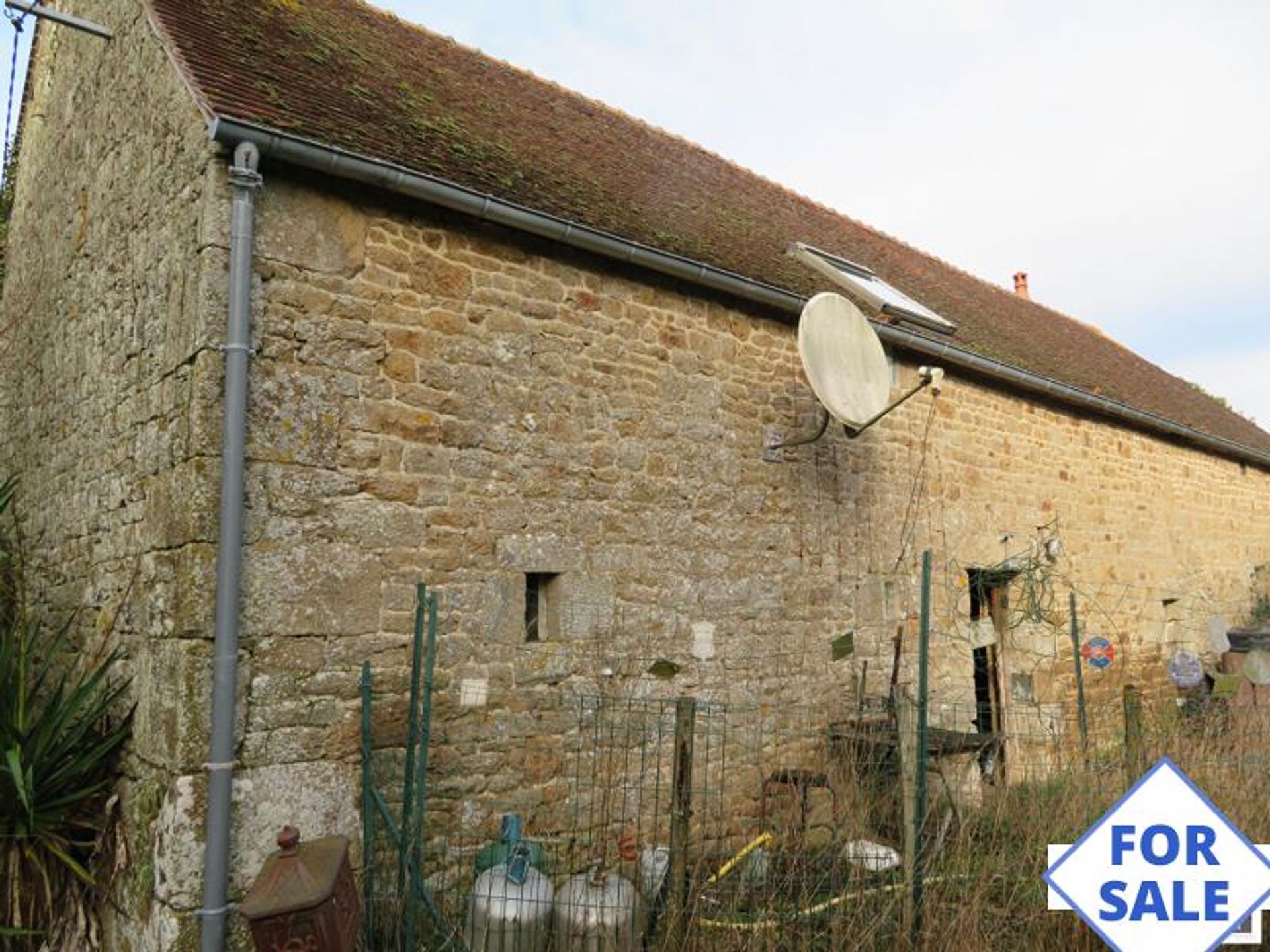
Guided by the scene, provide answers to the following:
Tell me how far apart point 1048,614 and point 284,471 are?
721 cm

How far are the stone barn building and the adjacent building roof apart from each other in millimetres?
47

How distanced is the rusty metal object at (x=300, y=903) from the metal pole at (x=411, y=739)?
434 millimetres

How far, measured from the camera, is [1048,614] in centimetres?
920

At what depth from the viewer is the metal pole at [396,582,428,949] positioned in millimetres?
4551

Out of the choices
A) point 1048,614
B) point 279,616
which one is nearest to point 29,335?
point 279,616

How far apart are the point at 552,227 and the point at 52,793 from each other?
3708 millimetres

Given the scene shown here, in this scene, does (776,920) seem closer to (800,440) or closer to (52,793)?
(52,793)

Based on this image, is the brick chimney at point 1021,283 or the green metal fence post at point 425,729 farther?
the brick chimney at point 1021,283

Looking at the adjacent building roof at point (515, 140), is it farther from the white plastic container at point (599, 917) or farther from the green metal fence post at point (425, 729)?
the white plastic container at point (599, 917)

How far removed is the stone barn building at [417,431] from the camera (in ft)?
14.8

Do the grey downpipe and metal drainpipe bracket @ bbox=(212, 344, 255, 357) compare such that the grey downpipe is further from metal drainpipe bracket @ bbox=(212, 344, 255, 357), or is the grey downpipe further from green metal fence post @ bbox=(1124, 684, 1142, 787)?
green metal fence post @ bbox=(1124, 684, 1142, 787)

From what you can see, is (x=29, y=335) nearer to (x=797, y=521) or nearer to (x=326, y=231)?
(x=326, y=231)

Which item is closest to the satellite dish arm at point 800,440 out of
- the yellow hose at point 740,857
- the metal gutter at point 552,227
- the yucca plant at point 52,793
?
the metal gutter at point 552,227

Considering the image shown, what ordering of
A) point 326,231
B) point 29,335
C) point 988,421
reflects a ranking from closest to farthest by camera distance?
point 326,231
point 29,335
point 988,421
